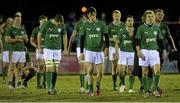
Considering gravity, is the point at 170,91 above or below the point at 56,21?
below

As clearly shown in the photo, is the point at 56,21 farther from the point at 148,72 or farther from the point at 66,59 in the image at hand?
the point at 66,59

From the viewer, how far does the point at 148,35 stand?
18719 millimetres

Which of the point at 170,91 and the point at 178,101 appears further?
the point at 170,91

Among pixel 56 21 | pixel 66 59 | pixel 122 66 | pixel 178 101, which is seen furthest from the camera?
pixel 66 59

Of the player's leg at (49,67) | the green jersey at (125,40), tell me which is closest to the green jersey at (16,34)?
the player's leg at (49,67)

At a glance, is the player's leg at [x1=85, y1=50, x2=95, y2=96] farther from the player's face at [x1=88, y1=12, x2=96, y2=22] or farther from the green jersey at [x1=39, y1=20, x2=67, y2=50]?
the green jersey at [x1=39, y1=20, x2=67, y2=50]

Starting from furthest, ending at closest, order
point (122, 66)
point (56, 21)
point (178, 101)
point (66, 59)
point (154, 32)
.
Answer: point (66, 59) < point (122, 66) < point (56, 21) < point (154, 32) < point (178, 101)

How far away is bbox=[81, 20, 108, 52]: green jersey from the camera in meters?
19.0

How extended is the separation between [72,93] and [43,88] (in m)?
2.64

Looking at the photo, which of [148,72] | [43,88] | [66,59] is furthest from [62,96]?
[66,59]

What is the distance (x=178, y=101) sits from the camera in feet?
56.3

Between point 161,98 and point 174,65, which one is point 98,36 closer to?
point 161,98

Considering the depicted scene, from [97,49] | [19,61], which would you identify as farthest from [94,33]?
[19,61]

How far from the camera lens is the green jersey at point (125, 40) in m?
21.3
